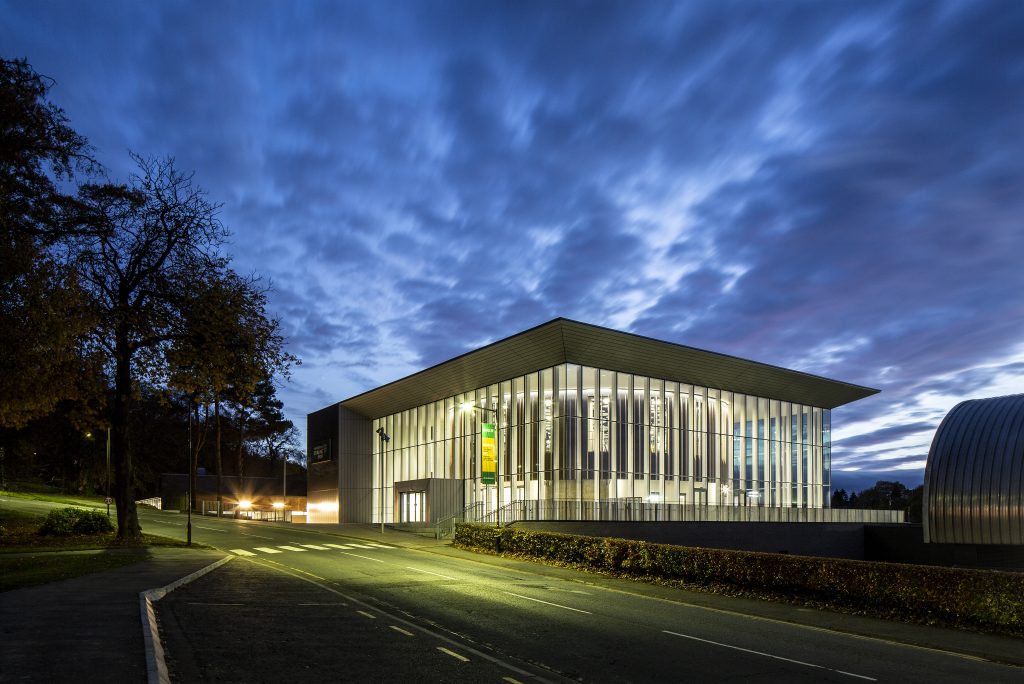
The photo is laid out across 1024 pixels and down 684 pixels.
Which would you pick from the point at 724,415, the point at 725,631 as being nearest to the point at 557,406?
the point at 724,415

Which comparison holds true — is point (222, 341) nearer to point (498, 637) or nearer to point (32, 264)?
point (32, 264)

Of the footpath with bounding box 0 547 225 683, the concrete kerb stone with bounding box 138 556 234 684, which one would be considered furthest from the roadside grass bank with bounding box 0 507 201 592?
the concrete kerb stone with bounding box 138 556 234 684

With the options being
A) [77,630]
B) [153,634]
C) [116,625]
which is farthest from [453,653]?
[77,630]

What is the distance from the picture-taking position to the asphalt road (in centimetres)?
1127

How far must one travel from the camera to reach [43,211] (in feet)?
76.3

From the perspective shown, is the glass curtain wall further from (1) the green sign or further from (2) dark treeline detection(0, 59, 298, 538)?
(2) dark treeline detection(0, 59, 298, 538)

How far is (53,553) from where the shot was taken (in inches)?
1081

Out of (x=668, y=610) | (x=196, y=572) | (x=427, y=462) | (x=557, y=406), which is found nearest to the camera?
(x=668, y=610)

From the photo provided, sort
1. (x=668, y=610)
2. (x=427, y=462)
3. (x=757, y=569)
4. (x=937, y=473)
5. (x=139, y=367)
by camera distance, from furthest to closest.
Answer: (x=427, y=462), (x=937, y=473), (x=139, y=367), (x=757, y=569), (x=668, y=610)

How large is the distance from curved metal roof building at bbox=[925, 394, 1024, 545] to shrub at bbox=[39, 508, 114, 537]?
35.1 m

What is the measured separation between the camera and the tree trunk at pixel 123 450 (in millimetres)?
30891

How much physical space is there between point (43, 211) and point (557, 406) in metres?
30.1

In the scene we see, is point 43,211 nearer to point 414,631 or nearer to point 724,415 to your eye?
point 414,631

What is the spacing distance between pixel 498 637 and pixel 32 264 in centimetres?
1383
